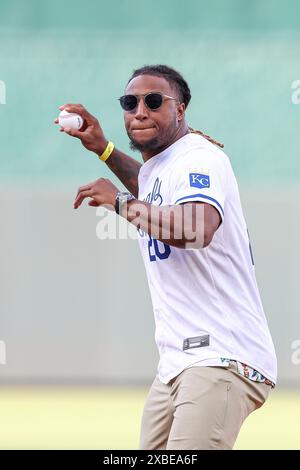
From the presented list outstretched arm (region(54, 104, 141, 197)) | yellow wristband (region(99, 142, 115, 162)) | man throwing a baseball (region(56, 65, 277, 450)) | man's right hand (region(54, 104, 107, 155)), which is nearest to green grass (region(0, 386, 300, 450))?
outstretched arm (region(54, 104, 141, 197))

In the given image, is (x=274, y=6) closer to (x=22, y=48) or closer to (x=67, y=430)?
(x=22, y=48)

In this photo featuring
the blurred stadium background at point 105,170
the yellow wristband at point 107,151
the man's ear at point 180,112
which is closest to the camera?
the man's ear at point 180,112

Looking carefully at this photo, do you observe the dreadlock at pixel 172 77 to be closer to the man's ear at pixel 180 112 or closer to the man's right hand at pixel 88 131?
the man's ear at pixel 180 112

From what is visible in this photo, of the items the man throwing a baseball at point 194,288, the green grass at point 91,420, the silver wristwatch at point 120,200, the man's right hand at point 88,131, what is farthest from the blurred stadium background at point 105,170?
the silver wristwatch at point 120,200

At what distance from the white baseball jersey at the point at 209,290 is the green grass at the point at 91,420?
3583mm

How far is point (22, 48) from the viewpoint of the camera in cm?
1316

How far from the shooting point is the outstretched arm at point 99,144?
4.83 metres

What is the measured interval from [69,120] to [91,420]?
17.4 ft

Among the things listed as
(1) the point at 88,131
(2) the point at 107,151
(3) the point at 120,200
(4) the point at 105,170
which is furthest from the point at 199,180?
(4) the point at 105,170

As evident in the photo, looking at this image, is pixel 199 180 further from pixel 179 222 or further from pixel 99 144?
pixel 99 144

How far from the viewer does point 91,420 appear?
961 cm

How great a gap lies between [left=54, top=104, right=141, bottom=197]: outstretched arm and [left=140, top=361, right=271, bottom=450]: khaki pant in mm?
1238

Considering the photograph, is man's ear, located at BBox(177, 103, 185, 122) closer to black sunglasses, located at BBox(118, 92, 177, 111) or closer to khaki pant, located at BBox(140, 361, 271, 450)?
black sunglasses, located at BBox(118, 92, 177, 111)

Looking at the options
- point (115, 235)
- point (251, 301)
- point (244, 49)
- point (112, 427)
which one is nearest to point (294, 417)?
point (112, 427)
